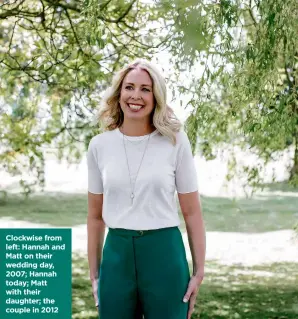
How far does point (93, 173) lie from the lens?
1676 mm

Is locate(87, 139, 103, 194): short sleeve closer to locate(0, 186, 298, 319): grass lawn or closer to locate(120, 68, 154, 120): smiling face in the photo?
locate(120, 68, 154, 120): smiling face

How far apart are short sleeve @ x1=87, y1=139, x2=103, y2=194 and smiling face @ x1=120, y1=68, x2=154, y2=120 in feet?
0.43

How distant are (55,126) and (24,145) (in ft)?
4.59

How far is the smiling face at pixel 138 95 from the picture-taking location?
1603 mm

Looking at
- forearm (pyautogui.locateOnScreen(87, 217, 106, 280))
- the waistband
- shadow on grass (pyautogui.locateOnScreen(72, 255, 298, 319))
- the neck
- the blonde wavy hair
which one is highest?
the blonde wavy hair

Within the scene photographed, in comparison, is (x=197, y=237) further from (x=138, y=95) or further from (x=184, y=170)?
(x=138, y=95)

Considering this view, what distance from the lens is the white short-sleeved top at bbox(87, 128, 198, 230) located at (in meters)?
1.57

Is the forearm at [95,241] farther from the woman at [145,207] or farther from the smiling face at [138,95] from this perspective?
the smiling face at [138,95]

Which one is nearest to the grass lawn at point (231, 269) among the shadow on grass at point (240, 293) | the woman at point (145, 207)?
the shadow on grass at point (240, 293)

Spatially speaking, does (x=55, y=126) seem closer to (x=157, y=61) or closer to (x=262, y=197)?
(x=157, y=61)

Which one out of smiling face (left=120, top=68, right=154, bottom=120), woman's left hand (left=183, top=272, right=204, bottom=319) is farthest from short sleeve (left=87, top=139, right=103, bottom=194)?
woman's left hand (left=183, top=272, right=204, bottom=319)

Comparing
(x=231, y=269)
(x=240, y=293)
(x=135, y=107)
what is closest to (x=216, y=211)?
(x=231, y=269)

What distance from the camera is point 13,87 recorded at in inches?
194

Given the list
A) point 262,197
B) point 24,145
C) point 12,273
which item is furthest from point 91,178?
point 262,197
